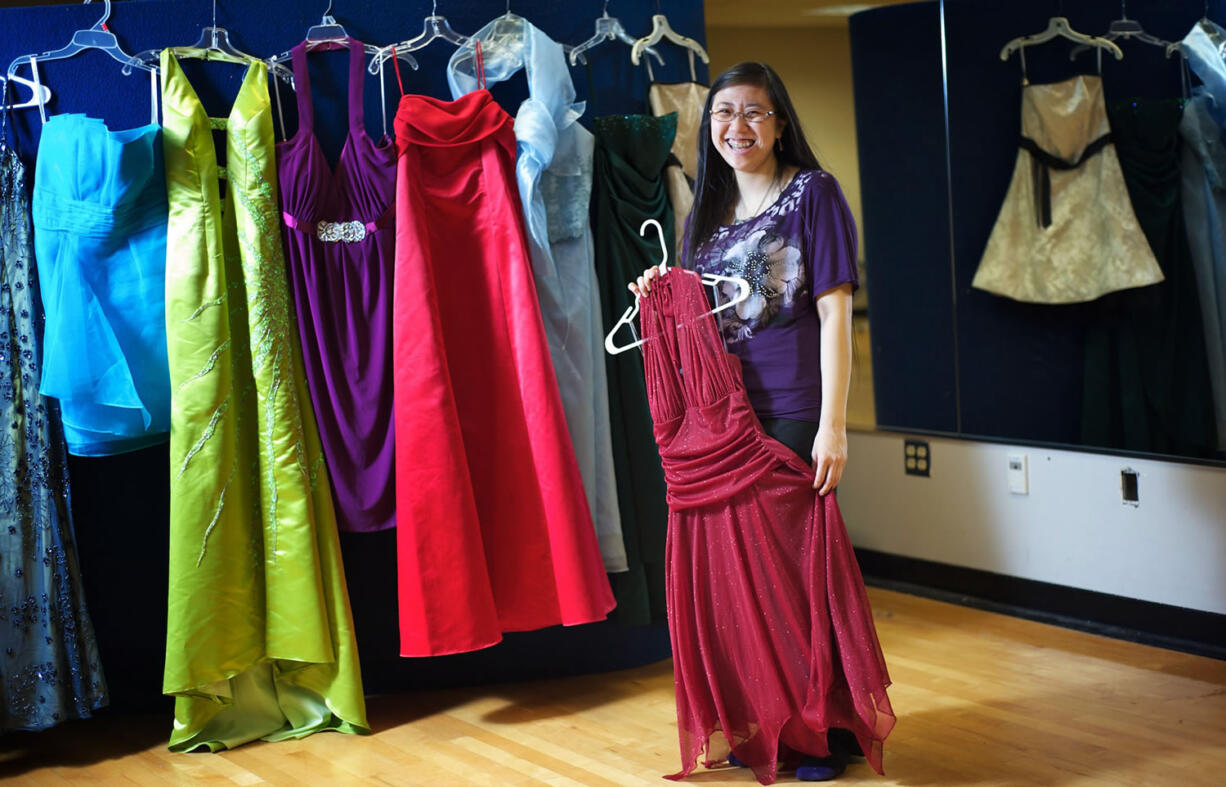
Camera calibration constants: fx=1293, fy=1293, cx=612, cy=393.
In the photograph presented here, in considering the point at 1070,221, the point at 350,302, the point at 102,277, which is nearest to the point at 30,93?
the point at 102,277

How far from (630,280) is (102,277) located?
1.23m

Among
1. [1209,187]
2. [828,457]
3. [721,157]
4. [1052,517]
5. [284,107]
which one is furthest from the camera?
[1052,517]

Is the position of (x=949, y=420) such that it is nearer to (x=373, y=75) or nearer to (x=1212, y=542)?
(x=1212, y=542)

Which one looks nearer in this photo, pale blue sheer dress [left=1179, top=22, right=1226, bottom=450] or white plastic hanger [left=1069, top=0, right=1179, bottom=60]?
pale blue sheer dress [left=1179, top=22, right=1226, bottom=450]

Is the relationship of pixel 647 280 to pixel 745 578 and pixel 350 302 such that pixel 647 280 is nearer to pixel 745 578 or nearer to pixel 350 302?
pixel 745 578

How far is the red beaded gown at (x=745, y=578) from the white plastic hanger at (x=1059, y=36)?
161 cm

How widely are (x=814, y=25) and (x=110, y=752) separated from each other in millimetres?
2936

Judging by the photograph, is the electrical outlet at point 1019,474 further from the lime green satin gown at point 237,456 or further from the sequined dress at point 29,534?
the sequined dress at point 29,534

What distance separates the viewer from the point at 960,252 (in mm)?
3922

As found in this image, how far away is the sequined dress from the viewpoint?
2.88 m

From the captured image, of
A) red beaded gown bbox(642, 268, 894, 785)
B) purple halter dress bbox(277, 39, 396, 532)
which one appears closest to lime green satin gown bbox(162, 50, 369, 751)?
purple halter dress bbox(277, 39, 396, 532)

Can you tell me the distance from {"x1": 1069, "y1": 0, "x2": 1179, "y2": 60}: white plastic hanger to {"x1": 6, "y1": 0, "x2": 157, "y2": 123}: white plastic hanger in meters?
2.42

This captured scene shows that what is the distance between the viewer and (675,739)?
2893 mm

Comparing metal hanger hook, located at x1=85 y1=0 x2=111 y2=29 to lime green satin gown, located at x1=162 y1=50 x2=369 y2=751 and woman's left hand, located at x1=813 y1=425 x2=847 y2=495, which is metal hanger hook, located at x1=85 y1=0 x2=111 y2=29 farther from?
woman's left hand, located at x1=813 y1=425 x2=847 y2=495
